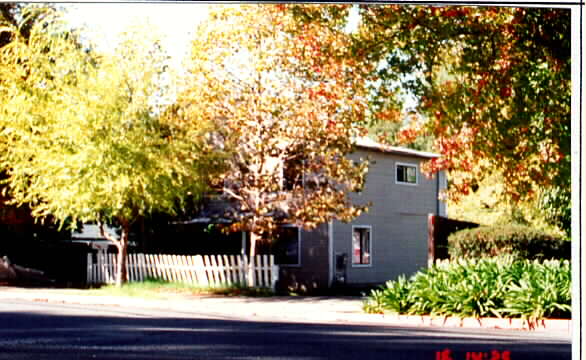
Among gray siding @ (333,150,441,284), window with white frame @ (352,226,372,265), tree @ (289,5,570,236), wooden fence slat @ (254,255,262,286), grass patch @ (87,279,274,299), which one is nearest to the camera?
tree @ (289,5,570,236)

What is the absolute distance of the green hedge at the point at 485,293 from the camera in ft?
34.7

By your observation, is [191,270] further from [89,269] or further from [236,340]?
[236,340]

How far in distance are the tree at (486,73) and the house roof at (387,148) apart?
4145mm

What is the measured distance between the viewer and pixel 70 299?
1353 centimetres

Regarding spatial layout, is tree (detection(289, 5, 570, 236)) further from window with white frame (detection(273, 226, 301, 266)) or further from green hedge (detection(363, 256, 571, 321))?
window with white frame (detection(273, 226, 301, 266))

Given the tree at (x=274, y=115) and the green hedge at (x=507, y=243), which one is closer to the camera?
the green hedge at (x=507, y=243)

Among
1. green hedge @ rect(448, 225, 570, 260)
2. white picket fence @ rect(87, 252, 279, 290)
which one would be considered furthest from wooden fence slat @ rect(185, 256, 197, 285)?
green hedge @ rect(448, 225, 570, 260)

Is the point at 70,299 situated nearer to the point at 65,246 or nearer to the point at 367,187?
the point at 65,246

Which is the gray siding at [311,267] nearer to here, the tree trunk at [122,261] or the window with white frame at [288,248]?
the window with white frame at [288,248]

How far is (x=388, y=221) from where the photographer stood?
18.9 meters

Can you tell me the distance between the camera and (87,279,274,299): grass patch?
1577 centimetres
